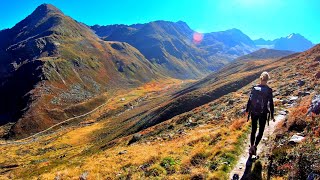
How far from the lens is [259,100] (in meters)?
14.3

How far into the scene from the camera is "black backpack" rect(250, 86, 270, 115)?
14.3m

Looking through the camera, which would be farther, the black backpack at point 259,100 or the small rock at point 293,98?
the small rock at point 293,98

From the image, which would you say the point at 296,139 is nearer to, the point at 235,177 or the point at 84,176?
the point at 235,177

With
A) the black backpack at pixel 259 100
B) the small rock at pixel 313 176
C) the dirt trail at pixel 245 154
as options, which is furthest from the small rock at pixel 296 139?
the small rock at pixel 313 176

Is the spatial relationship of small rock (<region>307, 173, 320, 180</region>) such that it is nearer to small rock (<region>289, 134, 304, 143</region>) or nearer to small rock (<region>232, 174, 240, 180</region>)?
small rock (<region>232, 174, 240, 180</region>)

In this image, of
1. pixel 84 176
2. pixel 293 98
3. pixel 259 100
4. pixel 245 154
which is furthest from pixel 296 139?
pixel 293 98

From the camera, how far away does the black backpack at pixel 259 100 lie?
14.3m

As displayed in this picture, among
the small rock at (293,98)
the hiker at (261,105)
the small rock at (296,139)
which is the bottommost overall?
the small rock at (296,139)

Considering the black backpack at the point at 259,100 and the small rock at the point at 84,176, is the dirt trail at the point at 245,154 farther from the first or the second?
the small rock at the point at 84,176

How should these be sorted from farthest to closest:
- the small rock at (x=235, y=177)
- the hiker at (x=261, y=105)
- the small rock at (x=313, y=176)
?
the hiker at (x=261, y=105) < the small rock at (x=235, y=177) < the small rock at (x=313, y=176)

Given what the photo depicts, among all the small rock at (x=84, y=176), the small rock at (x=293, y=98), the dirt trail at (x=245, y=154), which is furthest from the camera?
the small rock at (x=293, y=98)

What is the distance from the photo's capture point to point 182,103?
70125 millimetres

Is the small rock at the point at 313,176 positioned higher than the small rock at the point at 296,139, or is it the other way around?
the small rock at the point at 296,139

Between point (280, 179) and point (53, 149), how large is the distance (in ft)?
282
